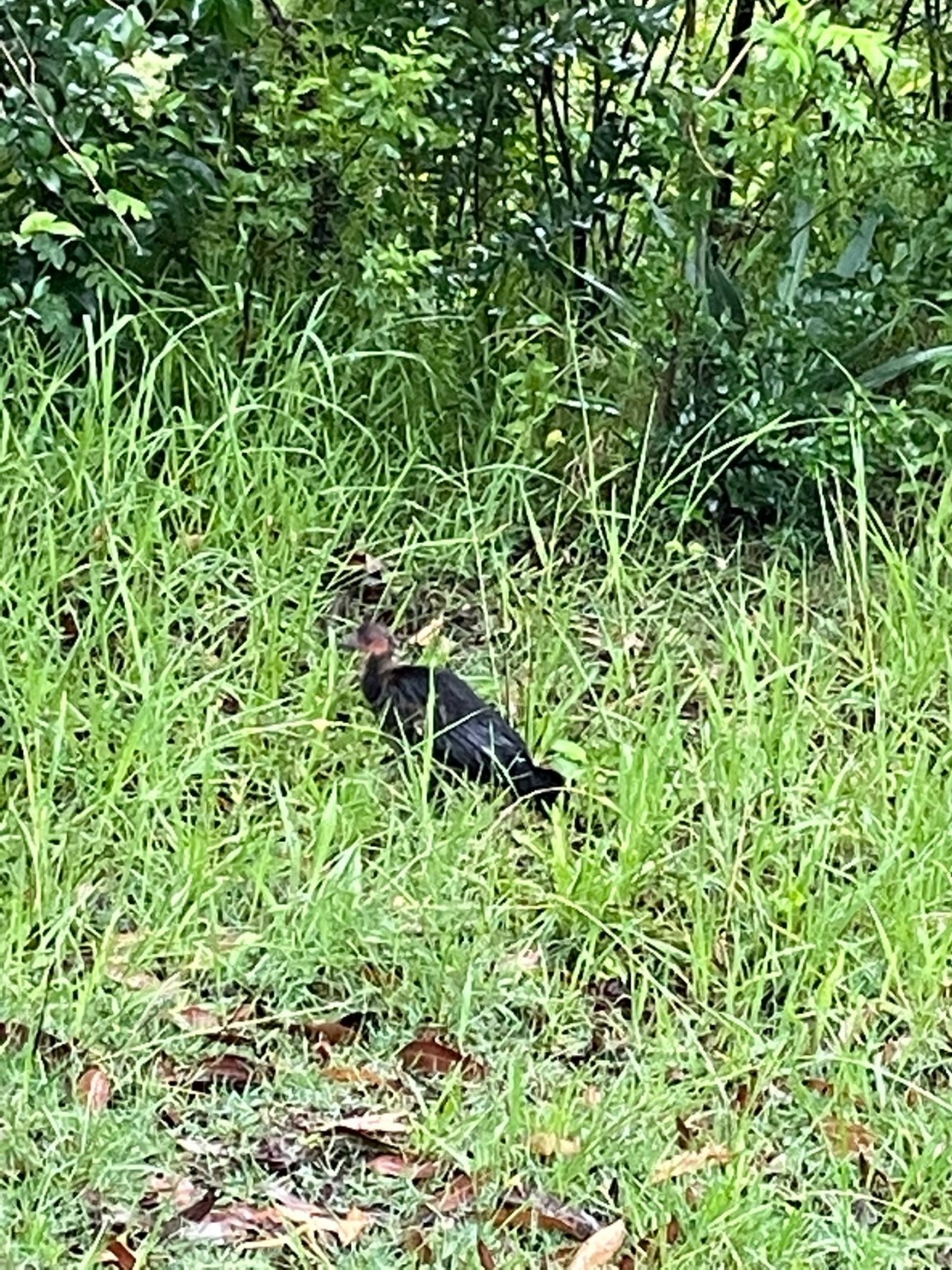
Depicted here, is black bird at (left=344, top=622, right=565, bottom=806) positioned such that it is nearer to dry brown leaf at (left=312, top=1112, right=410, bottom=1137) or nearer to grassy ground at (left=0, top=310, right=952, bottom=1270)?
grassy ground at (left=0, top=310, right=952, bottom=1270)

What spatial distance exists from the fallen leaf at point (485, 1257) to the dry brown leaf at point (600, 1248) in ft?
0.34

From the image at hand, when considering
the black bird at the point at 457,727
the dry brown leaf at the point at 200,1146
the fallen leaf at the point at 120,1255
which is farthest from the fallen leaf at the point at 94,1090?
the black bird at the point at 457,727

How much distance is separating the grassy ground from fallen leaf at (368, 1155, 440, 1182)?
16 mm

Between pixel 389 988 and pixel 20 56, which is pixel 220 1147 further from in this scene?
pixel 20 56

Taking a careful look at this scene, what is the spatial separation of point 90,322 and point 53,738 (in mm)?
1210

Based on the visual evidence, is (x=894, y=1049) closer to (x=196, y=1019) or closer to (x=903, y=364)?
(x=196, y=1019)

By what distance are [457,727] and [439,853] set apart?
0.31 m

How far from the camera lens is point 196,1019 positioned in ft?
8.09

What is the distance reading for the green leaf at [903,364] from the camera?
3.72 m

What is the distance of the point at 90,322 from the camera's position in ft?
12.1

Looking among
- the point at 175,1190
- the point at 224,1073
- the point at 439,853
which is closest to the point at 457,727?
the point at 439,853

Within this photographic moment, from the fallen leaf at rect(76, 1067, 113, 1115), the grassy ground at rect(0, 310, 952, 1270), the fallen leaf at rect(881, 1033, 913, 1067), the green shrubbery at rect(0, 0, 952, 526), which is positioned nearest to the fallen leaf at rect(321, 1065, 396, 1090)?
the grassy ground at rect(0, 310, 952, 1270)

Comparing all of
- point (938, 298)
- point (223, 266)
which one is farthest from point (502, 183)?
point (938, 298)

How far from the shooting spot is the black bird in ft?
9.73
